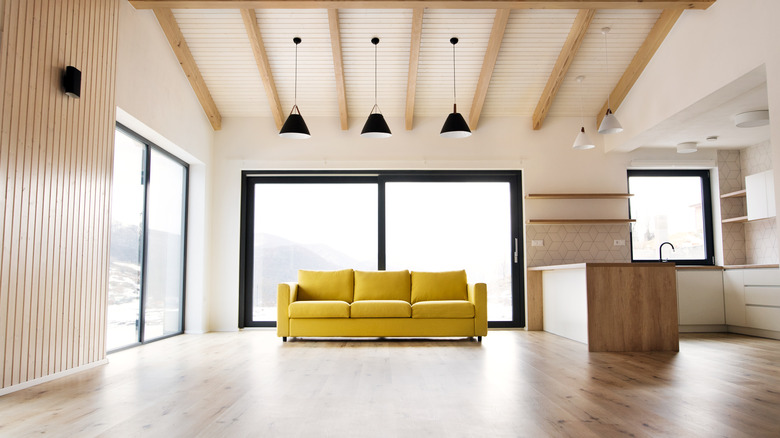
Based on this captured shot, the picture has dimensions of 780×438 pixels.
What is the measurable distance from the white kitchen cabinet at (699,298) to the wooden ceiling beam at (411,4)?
3266 mm

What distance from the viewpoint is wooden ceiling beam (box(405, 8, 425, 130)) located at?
18.7 feet

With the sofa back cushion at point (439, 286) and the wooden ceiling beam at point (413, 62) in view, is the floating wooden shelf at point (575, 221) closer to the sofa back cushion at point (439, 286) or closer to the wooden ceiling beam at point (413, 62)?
the sofa back cushion at point (439, 286)

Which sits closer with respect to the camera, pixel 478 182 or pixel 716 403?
pixel 716 403

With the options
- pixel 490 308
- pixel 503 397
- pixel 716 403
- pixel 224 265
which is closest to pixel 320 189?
pixel 224 265

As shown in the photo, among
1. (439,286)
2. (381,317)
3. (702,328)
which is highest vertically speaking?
(439,286)

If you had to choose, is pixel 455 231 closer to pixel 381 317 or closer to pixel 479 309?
pixel 479 309

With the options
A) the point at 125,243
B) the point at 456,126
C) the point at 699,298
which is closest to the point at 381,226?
the point at 456,126

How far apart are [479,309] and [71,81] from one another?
165 inches

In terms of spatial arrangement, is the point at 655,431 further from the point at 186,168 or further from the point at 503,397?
the point at 186,168

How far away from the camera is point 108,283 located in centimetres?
460

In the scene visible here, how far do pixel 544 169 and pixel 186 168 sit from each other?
451cm

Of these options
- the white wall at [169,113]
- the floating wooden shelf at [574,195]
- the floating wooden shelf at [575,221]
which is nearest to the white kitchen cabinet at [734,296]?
the floating wooden shelf at [575,221]

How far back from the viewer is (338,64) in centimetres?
633

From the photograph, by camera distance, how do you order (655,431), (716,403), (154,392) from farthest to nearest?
1. (154,392)
2. (716,403)
3. (655,431)
